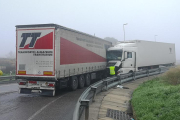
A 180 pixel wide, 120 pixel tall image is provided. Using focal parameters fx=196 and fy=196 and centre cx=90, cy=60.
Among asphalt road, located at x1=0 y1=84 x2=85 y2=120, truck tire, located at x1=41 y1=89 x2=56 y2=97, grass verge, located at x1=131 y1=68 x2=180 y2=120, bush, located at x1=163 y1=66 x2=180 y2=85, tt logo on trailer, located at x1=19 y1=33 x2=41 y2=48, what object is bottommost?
asphalt road, located at x1=0 y1=84 x2=85 y2=120

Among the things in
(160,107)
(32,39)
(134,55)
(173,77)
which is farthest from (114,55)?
(160,107)

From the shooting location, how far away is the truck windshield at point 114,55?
59.7 feet

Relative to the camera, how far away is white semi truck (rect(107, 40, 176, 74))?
18.0 meters

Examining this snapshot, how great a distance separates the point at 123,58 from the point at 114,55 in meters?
1.10

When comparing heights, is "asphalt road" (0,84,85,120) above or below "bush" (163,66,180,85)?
below

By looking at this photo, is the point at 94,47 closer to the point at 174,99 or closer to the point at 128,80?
the point at 128,80

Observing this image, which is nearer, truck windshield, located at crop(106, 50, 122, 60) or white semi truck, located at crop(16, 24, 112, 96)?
white semi truck, located at crop(16, 24, 112, 96)

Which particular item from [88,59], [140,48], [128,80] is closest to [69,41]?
[88,59]

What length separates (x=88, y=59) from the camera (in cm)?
1541

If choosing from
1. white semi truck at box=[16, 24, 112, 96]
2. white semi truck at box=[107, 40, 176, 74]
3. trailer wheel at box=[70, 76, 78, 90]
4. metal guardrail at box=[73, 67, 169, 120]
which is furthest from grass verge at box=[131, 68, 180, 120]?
white semi truck at box=[107, 40, 176, 74]

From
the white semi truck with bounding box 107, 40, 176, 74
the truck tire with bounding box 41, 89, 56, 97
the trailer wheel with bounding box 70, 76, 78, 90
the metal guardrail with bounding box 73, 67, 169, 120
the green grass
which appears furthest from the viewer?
the white semi truck with bounding box 107, 40, 176, 74

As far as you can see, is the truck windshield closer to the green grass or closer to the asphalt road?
the asphalt road

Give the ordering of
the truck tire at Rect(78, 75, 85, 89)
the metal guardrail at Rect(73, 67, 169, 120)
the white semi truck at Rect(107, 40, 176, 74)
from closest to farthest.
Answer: the metal guardrail at Rect(73, 67, 169, 120)
the truck tire at Rect(78, 75, 85, 89)
the white semi truck at Rect(107, 40, 176, 74)

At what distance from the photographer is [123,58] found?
18.0m
